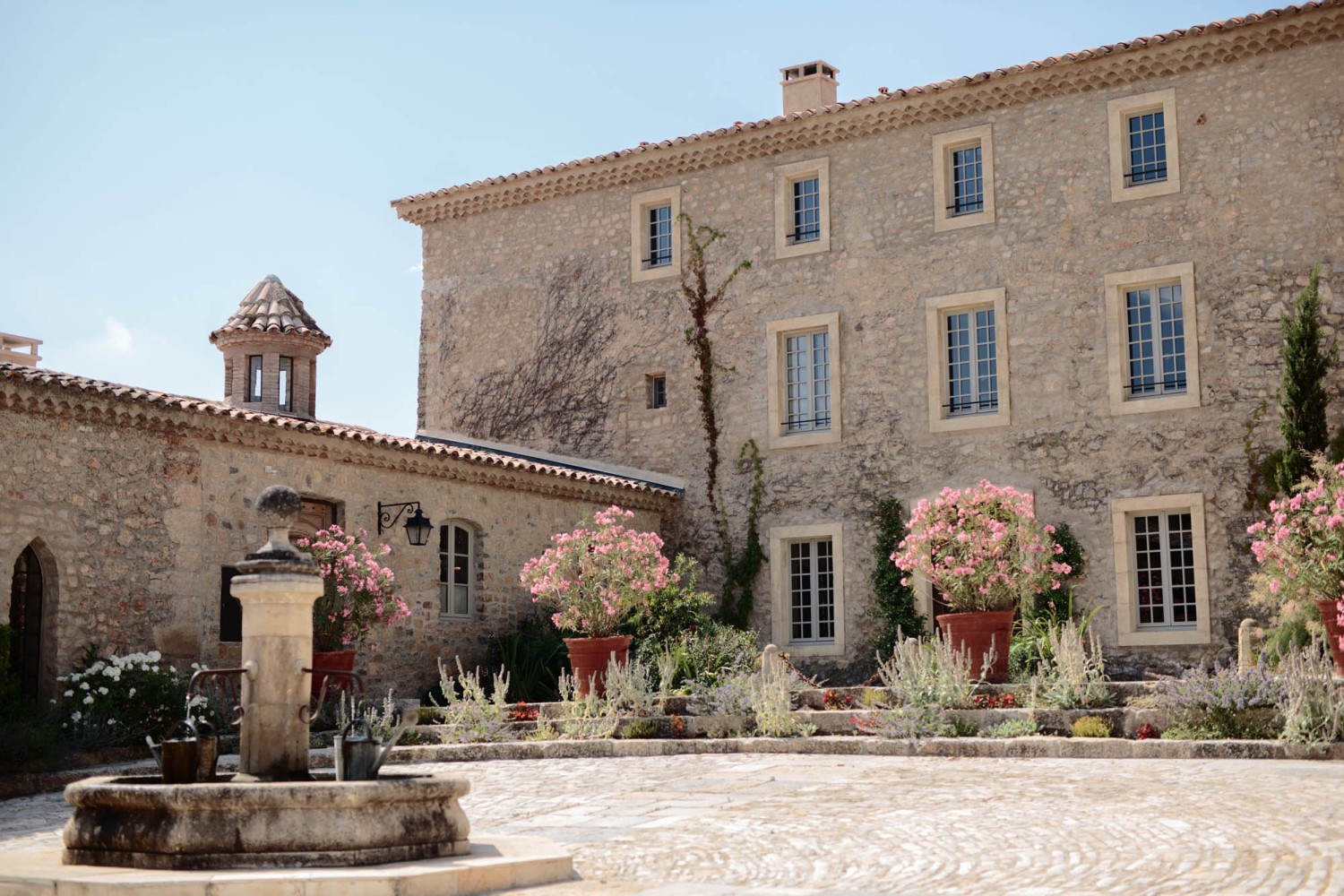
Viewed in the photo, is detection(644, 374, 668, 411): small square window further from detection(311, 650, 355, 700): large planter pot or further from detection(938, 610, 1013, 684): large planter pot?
detection(938, 610, 1013, 684): large planter pot

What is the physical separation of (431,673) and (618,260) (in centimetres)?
756

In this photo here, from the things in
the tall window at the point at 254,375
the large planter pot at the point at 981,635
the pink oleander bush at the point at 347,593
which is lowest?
the large planter pot at the point at 981,635

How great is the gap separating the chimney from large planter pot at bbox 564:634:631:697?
385 inches

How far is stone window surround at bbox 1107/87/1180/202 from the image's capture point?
723 inches

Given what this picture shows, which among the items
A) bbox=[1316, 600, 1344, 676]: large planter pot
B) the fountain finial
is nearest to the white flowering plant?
the fountain finial

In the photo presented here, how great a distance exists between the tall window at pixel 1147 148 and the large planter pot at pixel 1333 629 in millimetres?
7859

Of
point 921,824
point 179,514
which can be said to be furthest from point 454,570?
point 921,824

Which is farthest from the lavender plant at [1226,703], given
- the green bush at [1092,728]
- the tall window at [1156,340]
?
the tall window at [1156,340]

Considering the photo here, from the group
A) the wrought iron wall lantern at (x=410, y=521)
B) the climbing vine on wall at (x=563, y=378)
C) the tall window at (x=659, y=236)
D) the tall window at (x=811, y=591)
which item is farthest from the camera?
the climbing vine on wall at (x=563, y=378)

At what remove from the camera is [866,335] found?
20141mm

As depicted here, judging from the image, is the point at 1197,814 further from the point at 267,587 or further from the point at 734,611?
the point at 734,611

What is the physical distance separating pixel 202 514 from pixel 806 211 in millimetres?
9962

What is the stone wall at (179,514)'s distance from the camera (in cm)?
1364

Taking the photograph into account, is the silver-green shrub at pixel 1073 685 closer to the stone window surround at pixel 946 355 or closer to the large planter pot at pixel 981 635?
the large planter pot at pixel 981 635
